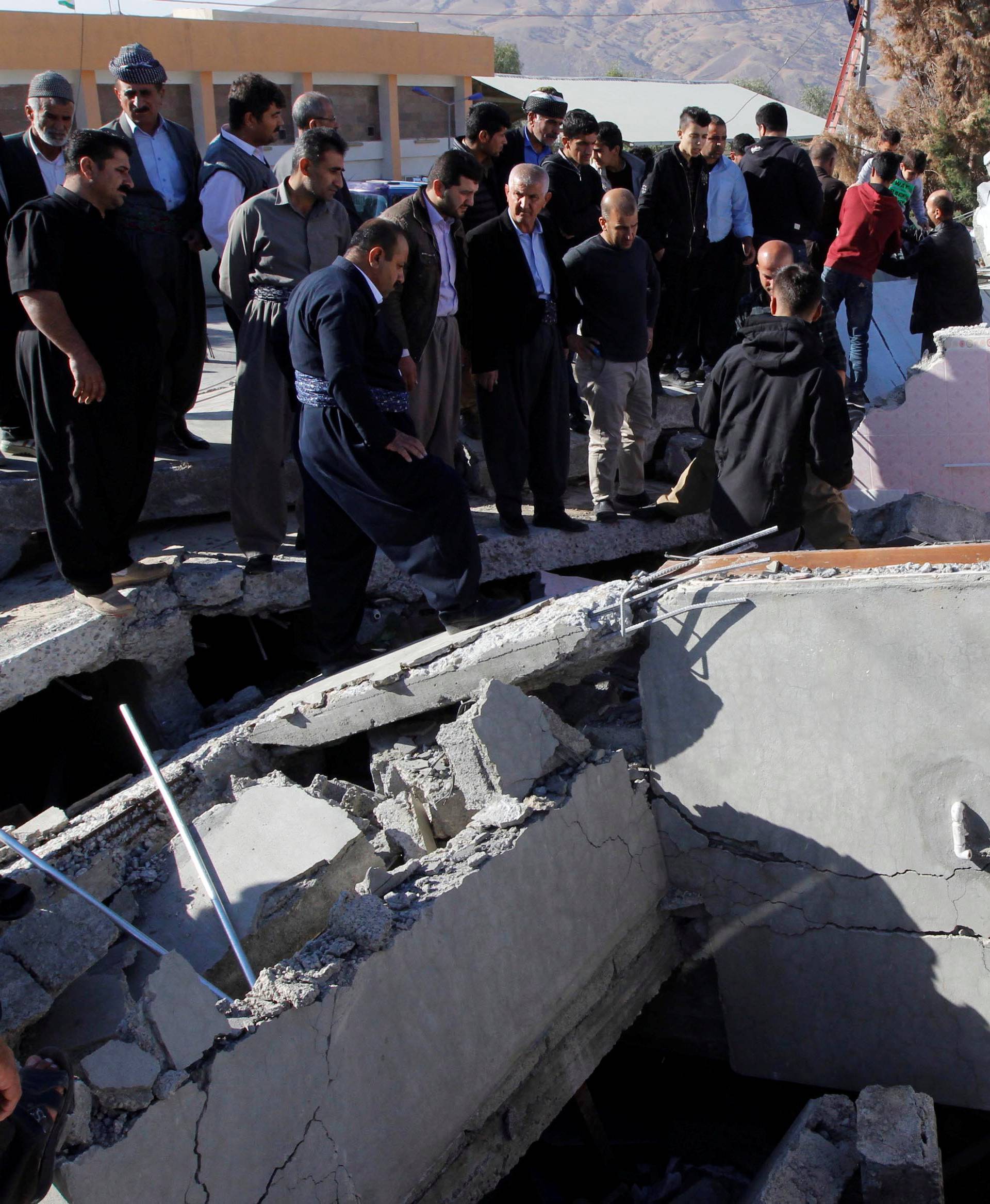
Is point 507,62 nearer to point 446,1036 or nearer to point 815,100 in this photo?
point 815,100

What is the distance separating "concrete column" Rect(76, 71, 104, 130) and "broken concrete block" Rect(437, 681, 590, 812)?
58.0ft

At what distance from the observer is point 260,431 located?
493cm

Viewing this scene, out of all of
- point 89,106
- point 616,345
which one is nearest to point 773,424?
point 616,345

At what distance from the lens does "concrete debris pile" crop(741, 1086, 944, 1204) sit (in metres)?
3.26

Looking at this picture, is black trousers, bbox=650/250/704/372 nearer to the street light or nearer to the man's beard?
the man's beard

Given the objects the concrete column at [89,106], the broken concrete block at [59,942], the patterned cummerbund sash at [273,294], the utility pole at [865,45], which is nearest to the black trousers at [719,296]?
the patterned cummerbund sash at [273,294]

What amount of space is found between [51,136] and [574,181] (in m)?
2.60

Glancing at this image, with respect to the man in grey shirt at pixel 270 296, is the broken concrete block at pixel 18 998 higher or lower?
lower

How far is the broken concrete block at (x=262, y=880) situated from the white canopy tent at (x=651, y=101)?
22.0 m

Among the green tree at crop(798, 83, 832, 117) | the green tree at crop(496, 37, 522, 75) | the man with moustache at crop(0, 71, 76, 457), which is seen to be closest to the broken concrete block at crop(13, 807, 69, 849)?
the man with moustache at crop(0, 71, 76, 457)

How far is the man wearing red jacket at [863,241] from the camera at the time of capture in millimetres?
7426

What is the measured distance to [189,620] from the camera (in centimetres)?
496

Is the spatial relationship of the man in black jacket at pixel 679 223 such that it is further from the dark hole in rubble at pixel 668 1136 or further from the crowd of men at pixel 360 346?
the dark hole in rubble at pixel 668 1136

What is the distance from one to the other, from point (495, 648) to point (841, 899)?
1.50m
